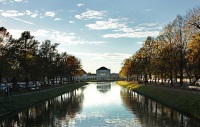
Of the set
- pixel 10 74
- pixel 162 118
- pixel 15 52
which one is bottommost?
pixel 162 118

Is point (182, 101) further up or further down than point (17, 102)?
further up

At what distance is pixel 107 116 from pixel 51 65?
68.3 meters

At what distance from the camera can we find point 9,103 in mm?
50562

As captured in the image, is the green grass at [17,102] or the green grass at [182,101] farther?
the green grass at [17,102]

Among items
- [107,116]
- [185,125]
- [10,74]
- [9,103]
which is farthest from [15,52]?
[185,125]

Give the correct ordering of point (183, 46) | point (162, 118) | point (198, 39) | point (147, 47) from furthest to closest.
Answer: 1. point (147, 47)
2. point (183, 46)
3. point (198, 39)
4. point (162, 118)

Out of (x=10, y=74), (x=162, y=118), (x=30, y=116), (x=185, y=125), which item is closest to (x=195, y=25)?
(x=162, y=118)

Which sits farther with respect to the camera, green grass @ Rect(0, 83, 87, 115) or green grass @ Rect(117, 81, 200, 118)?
green grass @ Rect(0, 83, 87, 115)

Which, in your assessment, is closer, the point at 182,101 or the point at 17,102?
the point at 182,101

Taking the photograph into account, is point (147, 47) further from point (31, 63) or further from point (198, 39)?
point (198, 39)

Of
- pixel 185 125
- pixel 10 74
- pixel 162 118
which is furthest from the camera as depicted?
pixel 10 74

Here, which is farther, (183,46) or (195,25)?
(183,46)

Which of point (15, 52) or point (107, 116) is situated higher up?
point (15, 52)

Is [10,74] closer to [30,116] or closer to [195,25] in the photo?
[30,116]
